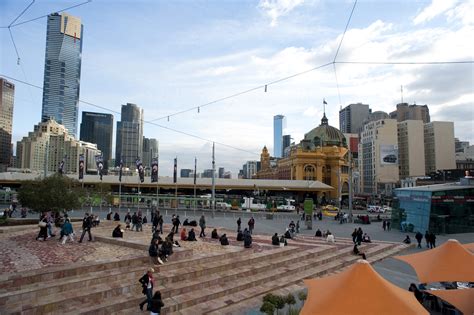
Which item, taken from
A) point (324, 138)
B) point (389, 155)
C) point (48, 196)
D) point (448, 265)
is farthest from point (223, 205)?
point (389, 155)

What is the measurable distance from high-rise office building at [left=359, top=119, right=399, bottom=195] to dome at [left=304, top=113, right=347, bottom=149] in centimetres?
2551

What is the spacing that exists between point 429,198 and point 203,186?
1718 inches

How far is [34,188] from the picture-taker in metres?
25.4

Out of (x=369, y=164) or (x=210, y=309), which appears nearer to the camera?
(x=210, y=309)

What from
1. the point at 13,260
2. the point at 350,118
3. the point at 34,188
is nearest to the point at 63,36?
the point at 350,118

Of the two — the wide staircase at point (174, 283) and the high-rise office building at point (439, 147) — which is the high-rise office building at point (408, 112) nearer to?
the high-rise office building at point (439, 147)

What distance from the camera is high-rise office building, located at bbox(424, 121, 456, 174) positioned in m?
124

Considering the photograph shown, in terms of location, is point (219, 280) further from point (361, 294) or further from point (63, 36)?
point (63, 36)

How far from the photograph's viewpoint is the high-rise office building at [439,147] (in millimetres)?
123688

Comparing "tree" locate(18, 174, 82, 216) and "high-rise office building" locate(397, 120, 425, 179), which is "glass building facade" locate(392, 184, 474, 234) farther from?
"high-rise office building" locate(397, 120, 425, 179)

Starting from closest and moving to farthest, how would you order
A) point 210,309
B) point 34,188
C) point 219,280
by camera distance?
point 210,309 → point 219,280 → point 34,188

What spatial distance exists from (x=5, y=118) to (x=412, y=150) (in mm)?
119550

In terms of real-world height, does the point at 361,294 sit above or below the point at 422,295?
above

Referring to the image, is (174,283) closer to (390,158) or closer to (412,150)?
(390,158)
